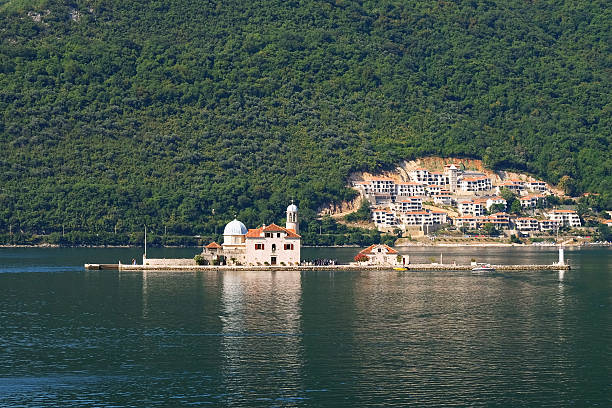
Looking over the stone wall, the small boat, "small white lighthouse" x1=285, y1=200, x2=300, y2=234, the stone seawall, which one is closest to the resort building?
the stone seawall

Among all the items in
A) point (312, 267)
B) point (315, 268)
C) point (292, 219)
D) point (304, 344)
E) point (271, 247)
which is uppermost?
point (292, 219)

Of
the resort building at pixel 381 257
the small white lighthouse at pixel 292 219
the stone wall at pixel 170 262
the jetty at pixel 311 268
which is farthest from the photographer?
the small white lighthouse at pixel 292 219

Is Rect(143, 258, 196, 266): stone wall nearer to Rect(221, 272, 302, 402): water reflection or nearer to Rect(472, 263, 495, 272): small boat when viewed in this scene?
Rect(221, 272, 302, 402): water reflection

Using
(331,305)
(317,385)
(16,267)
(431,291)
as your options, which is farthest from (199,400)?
(16,267)

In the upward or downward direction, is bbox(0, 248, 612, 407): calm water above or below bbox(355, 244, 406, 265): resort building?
below

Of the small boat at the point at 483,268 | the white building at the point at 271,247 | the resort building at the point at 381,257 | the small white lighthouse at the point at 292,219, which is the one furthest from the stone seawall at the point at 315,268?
the small white lighthouse at the point at 292,219

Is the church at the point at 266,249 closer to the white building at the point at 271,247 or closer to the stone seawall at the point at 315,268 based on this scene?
the white building at the point at 271,247

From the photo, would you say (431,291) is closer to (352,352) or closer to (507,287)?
(507,287)

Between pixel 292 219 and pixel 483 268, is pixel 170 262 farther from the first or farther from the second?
pixel 483 268

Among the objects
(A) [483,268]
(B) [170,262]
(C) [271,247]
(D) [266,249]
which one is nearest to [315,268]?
(C) [271,247]
